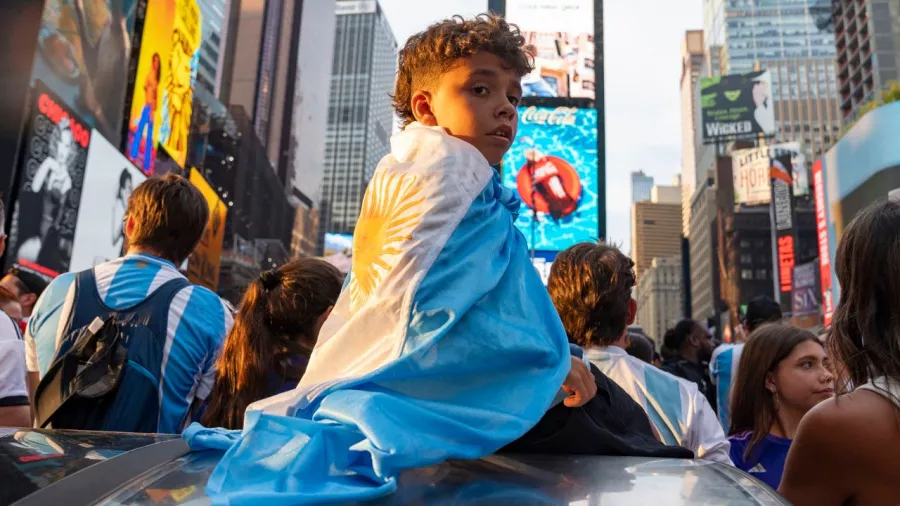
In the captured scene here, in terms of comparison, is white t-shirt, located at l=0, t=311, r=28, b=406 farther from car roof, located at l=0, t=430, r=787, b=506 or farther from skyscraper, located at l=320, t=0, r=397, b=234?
skyscraper, located at l=320, t=0, r=397, b=234

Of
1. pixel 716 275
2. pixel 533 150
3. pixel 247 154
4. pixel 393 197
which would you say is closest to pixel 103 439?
pixel 393 197

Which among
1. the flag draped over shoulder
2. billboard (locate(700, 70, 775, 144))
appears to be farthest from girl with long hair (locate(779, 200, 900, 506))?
billboard (locate(700, 70, 775, 144))

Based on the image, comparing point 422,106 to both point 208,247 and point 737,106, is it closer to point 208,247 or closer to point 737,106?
point 208,247

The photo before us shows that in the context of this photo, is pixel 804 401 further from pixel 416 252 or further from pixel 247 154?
pixel 247 154

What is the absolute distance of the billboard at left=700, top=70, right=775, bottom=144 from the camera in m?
49.2

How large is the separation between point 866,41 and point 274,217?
4891cm

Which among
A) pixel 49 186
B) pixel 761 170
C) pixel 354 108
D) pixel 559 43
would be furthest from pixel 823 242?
pixel 354 108

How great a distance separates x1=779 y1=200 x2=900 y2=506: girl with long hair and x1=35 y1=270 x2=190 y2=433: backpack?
203 cm

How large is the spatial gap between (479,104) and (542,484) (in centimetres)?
105

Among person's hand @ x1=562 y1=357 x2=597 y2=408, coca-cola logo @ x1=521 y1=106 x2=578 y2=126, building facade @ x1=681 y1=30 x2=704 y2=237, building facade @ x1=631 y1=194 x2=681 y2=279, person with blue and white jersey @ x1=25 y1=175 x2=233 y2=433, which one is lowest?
person's hand @ x1=562 y1=357 x2=597 y2=408

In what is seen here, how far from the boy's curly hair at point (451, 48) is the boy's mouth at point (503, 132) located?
0.19m

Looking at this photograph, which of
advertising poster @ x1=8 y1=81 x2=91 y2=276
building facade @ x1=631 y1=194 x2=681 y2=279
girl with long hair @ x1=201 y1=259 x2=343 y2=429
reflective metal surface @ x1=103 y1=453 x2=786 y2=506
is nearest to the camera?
reflective metal surface @ x1=103 y1=453 x2=786 y2=506

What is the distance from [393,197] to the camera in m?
1.55

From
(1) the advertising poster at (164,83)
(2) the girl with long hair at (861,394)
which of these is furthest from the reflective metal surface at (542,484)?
(1) the advertising poster at (164,83)
